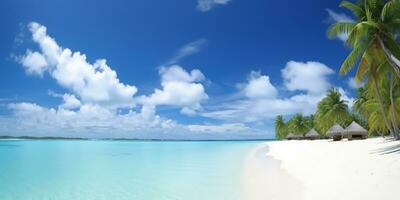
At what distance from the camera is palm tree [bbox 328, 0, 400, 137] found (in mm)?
11702

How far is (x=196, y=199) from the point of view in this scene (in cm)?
759

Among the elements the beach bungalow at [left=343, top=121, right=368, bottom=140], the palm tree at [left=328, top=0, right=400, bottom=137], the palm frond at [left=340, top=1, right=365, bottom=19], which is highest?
the palm frond at [left=340, top=1, right=365, bottom=19]

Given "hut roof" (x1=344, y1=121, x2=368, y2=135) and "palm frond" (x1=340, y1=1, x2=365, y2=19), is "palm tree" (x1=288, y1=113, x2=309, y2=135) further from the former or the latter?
"palm frond" (x1=340, y1=1, x2=365, y2=19)

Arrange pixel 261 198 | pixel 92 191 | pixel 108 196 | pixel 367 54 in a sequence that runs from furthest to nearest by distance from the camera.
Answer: pixel 367 54, pixel 92 191, pixel 108 196, pixel 261 198

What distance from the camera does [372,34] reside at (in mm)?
12266

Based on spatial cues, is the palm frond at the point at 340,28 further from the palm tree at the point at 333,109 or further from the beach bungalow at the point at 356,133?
the palm tree at the point at 333,109

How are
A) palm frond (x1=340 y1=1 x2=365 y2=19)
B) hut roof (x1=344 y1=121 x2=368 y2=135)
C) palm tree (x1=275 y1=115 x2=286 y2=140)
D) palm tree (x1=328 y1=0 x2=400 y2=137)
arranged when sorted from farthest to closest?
palm tree (x1=275 y1=115 x2=286 y2=140), hut roof (x1=344 y1=121 x2=368 y2=135), palm frond (x1=340 y1=1 x2=365 y2=19), palm tree (x1=328 y1=0 x2=400 y2=137)

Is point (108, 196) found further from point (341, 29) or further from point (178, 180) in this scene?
point (341, 29)

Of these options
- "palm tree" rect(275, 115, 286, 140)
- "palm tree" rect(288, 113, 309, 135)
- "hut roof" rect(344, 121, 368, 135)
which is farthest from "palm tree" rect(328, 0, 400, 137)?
"palm tree" rect(275, 115, 286, 140)

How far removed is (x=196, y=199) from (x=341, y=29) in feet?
32.1

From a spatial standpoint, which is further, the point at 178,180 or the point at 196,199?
the point at 178,180

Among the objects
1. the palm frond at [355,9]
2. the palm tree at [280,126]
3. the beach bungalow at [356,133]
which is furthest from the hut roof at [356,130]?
the palm tree at [280,126]

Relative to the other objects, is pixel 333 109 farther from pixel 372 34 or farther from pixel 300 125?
pixel 372 34

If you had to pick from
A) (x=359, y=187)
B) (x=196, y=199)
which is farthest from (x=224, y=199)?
(x=359, y=187)
